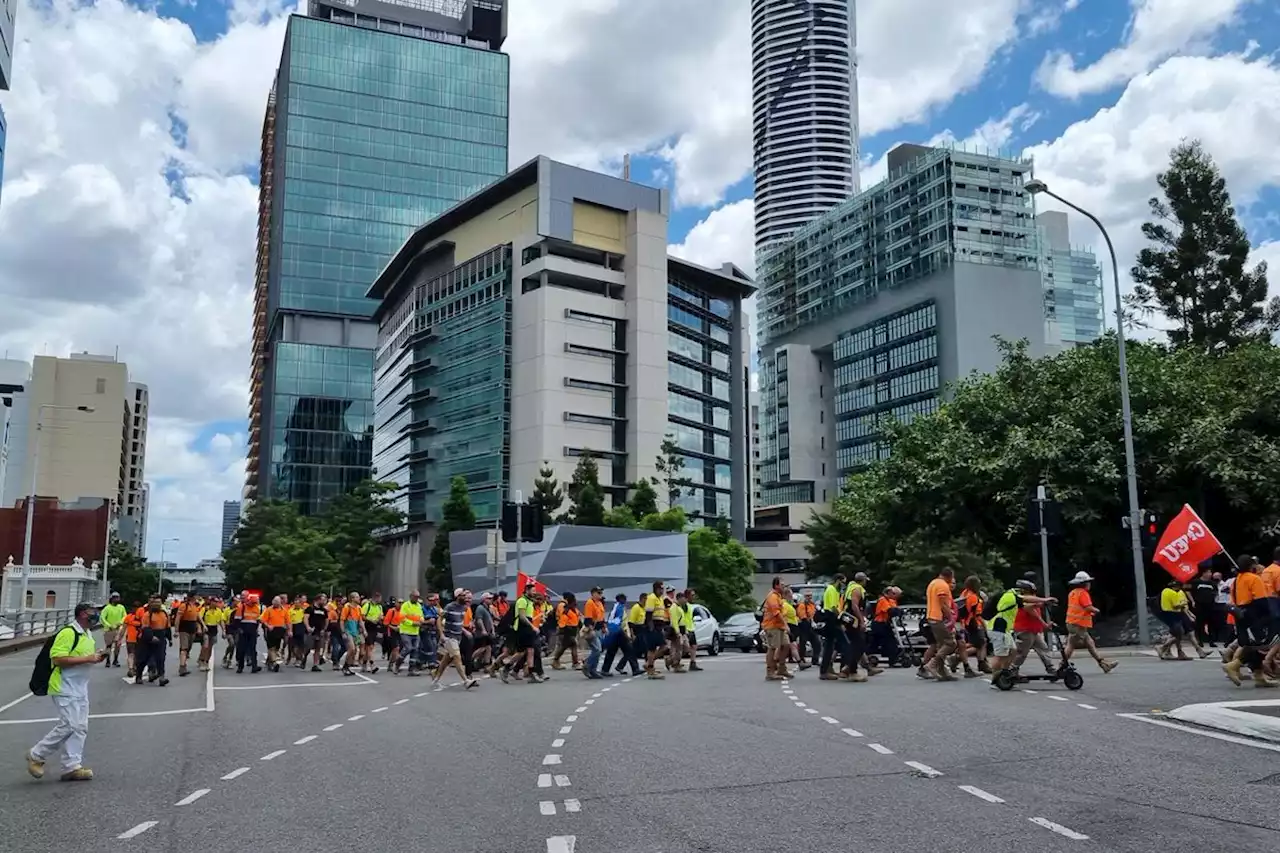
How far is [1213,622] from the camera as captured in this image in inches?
939

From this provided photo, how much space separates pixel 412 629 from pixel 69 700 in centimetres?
1390

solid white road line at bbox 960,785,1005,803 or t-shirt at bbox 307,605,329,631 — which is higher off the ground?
t-shirt at bbox 307,605,329,631

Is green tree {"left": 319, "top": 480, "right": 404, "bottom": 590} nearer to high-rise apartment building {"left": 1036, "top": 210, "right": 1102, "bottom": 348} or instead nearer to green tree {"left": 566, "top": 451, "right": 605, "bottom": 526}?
green tree {"left": 566, "top": 451, "right": 605, "bottom": 526}

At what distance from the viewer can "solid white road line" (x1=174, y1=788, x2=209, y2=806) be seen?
9180 mm

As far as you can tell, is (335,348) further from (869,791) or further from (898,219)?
(869,791)

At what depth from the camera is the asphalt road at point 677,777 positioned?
755 cm

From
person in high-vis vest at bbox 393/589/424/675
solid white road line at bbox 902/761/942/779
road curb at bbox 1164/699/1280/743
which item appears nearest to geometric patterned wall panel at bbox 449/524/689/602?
person in high-vis vest at bbox 393/589/424/675

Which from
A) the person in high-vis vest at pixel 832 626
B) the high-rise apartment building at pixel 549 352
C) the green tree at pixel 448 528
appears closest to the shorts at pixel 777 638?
the person in high-vis vest at pixel 832 626

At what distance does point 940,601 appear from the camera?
18.5 metres

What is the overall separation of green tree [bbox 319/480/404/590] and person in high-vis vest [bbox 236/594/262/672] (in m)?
63.9

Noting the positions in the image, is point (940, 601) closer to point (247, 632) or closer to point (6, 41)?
point (247, 632)

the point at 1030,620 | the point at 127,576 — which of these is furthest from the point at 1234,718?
the point at 127,576

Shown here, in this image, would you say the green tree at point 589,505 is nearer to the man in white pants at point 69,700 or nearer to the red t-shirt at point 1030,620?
the red t-shirt at point 1030,620

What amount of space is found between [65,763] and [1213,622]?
69.4ft
